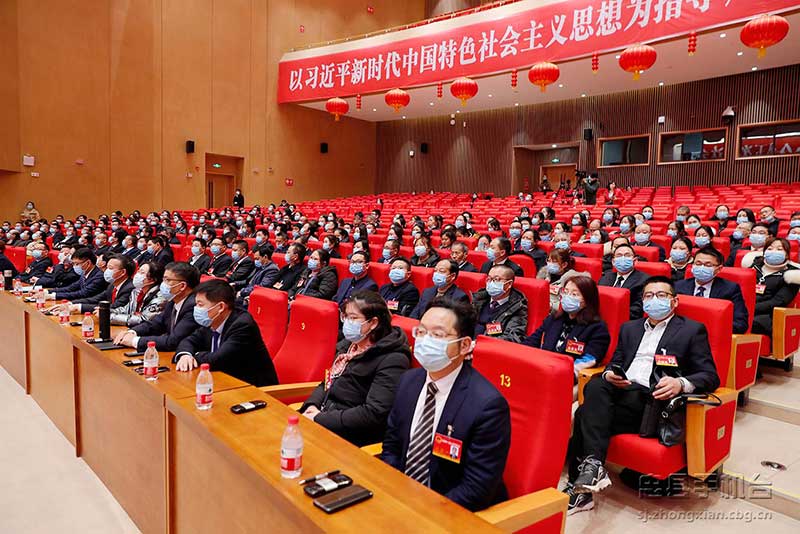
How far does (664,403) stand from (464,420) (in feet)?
3.52

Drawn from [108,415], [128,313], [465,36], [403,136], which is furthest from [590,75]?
[108,415]

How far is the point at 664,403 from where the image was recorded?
206cm

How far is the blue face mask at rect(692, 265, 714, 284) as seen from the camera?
314 cm

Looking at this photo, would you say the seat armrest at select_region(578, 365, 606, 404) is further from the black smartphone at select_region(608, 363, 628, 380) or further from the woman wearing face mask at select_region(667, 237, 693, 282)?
the woman wearing face mask at select_region(667, 237, 693, 282)

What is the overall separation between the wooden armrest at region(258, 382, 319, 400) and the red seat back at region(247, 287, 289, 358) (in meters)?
0.54

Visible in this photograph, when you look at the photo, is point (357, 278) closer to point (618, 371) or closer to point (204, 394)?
point (618, 371)

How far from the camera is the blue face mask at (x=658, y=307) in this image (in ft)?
7.58

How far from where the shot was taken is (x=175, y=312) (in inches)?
110

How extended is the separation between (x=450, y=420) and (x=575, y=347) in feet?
4.43

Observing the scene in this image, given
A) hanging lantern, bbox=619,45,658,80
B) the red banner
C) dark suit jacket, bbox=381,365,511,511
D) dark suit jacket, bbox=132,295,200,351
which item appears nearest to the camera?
dark suit jacket, bbox=381,365,511,511

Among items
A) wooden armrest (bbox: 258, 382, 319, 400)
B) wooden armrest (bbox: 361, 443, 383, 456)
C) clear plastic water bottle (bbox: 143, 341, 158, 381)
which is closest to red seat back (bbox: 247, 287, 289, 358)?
wooden armrest (bbox: 258, 382, 319, 400)

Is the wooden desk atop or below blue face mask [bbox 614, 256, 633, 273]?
below

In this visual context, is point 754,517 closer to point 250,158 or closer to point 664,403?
point 664,403

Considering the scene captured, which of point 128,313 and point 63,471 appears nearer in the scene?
point 63,471
